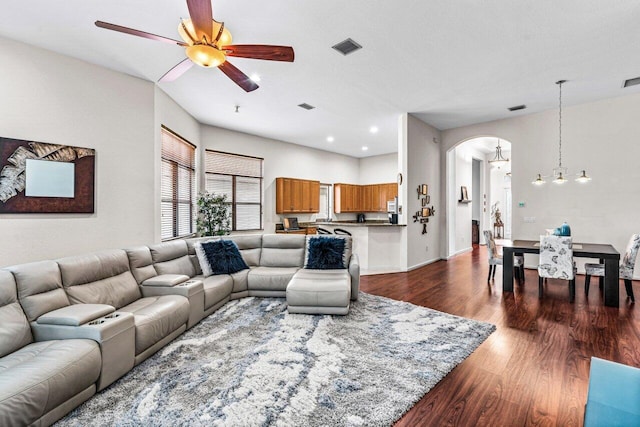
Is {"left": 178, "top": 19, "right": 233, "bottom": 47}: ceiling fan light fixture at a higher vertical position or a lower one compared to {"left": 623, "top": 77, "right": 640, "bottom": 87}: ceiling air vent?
lower

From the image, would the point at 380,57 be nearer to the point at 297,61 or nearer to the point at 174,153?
the point at 297,61

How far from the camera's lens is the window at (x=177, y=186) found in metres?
4.83

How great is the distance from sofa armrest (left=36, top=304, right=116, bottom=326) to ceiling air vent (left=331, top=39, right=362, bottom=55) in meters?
3.48

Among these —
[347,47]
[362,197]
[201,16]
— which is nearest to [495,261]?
[347,47]

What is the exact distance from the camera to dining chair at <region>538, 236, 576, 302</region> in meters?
3.89

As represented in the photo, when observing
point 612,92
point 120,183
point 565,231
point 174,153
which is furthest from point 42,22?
point 612,92

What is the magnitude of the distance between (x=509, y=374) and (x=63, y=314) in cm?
344

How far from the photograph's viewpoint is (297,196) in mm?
8070

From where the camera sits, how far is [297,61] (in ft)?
11.9

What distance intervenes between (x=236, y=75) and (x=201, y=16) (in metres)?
0.81

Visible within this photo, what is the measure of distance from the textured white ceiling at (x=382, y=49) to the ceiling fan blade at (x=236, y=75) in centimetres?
50

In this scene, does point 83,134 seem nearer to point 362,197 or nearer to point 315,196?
point 315,196

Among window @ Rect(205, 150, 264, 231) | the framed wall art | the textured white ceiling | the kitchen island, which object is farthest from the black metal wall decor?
the framed wall art

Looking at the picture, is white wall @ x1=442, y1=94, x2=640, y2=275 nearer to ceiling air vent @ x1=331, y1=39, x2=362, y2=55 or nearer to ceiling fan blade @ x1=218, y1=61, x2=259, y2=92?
ceiling air vent @ x1=331, y1=39, x2=362, y2=55
